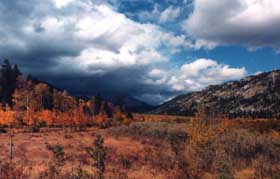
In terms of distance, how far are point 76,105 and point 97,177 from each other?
296 feet

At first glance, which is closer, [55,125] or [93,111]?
[55,125]

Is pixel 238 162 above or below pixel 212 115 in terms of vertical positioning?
below

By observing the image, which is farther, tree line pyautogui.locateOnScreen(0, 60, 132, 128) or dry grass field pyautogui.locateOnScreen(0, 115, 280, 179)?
tree line pyautogui.locateOnScreen(0, 60, 132, 128)

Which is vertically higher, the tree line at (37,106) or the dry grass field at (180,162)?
the tree line at (37,106)

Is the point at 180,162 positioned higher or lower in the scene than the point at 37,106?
lower

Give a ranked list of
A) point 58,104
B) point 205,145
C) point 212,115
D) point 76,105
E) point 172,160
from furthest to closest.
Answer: point 76,105 → point 58,104 → point 212,115 → point 205,145 → point 172,160

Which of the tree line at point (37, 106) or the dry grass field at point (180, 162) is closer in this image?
the dry grass field at point (180, 162)

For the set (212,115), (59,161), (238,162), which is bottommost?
(238,162)

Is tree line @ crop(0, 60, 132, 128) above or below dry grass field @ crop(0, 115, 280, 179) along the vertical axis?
above

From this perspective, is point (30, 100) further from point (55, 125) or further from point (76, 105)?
point (76, 105)

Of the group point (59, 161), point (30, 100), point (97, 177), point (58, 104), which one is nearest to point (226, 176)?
point (97, 177)

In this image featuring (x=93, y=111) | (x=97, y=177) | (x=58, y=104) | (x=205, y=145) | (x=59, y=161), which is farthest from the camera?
(x=93, y=111)

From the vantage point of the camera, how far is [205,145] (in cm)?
2617

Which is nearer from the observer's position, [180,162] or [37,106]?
[180,162]
